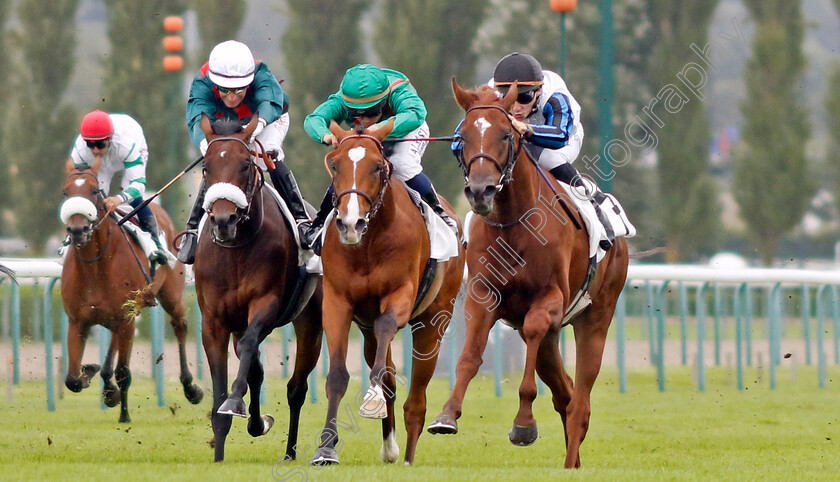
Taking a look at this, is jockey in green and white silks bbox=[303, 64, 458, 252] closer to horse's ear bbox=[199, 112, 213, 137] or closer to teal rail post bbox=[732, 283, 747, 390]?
horse's ear bbox=[199, 112, 213, 137]

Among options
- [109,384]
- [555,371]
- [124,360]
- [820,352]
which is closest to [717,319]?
[820,352]

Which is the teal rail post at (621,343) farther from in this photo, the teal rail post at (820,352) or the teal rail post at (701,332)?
the teal rail post at (820,352)

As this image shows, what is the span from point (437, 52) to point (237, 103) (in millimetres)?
20404

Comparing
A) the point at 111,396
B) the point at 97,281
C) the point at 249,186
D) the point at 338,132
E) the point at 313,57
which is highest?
the point at 313,57

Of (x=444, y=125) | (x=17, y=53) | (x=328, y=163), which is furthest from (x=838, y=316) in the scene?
(x=17, y=53)

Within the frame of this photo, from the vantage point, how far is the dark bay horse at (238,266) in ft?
23.2

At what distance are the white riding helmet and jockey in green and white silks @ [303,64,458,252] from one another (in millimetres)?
516

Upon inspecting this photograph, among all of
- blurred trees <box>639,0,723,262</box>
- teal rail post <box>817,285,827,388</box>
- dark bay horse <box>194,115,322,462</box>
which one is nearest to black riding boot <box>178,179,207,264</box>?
dark bay horse <box>194,115,322,462</box>

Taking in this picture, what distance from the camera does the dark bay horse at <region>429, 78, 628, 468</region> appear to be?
6.69 meters

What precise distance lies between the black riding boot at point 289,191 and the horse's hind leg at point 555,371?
166cm

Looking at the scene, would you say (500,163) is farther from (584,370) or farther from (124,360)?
(124,360)

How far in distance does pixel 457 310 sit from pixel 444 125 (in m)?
14.8

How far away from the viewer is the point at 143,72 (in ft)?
89.0

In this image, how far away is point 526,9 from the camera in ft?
116
